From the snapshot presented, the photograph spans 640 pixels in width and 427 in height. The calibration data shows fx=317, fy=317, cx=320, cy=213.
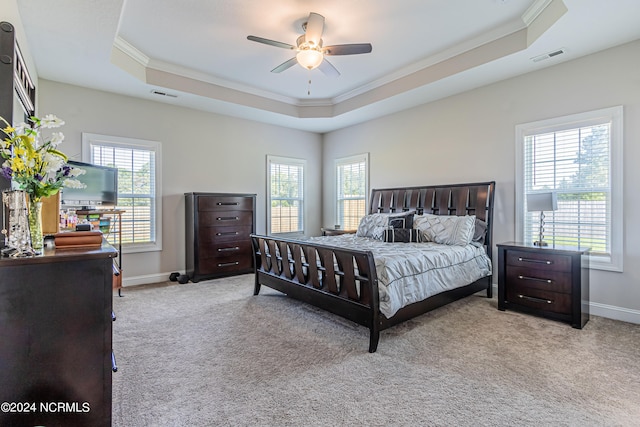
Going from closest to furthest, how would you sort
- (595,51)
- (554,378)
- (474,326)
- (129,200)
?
(554,378)
(474,326)
(595,51)
(129,200)

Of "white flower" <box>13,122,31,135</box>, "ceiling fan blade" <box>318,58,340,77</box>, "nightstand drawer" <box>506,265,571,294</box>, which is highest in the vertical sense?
"ceiling fan blade" <box>318,58,340,77</box>

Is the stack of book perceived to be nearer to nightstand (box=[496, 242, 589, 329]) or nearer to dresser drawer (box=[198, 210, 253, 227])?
dresser drawer (box=[198, 210, 253, 227])

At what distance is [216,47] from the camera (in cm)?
380

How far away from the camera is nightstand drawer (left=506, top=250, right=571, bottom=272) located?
3172 millimetres

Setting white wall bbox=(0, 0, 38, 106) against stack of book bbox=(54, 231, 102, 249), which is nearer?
stack of book bbox=(54, 231, 102, 249)

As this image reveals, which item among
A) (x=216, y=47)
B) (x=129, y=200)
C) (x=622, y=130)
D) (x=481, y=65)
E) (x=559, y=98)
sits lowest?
(x=129, y=200)

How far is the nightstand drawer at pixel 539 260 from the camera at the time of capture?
3172 millimetres

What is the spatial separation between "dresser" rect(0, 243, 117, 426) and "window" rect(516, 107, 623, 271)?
14.3 ft

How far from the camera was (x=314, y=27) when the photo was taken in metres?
3.13

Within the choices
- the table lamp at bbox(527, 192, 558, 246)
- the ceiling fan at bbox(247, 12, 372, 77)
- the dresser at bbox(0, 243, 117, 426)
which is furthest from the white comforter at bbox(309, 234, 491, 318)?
the ceiling fan at bbox(247, 12, 372, 77)

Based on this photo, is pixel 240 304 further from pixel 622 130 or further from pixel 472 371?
pixel 622 130

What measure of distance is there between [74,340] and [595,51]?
5084mm

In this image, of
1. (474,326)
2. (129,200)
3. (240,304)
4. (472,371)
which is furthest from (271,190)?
(472,371)

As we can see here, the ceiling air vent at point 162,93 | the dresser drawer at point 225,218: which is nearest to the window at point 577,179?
Answer: the dresser drawer at point 225,218
